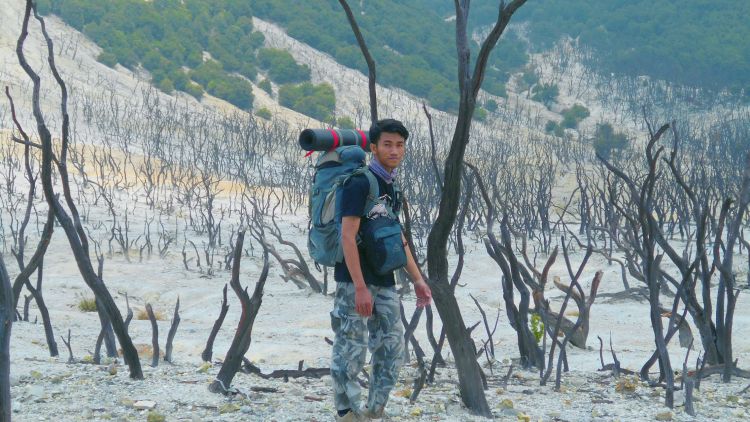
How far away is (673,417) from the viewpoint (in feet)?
10.8

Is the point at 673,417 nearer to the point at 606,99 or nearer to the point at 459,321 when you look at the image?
the point at 459,321

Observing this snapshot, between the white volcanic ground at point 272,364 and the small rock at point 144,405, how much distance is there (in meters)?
0.02

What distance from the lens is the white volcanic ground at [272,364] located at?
3133 mm

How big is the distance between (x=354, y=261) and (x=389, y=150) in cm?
41

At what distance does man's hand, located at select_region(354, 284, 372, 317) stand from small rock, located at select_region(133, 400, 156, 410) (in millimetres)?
817

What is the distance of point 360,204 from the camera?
2.85 m

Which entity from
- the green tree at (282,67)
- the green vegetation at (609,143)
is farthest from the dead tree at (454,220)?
the green tree at (282,67)

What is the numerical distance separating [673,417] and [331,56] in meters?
41.6

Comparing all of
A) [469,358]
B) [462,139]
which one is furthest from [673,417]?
[462,139]

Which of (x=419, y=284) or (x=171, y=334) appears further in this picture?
(x=171, y=334)

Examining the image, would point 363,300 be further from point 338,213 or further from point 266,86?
point 266,86

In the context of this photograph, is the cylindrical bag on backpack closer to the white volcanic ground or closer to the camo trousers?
the camo trousers

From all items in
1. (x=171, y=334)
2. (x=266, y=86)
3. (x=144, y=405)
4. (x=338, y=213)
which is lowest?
(x=144, y=405)

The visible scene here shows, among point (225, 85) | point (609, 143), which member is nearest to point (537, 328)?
point (609, 143)
